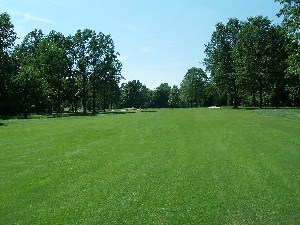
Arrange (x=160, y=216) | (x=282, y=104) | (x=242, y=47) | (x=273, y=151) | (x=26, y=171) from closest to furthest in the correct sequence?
(x=160, y=216)
(x=26, y=171)
(x=273, y=151)
(x=242, y=47)
(x=282, y=104)

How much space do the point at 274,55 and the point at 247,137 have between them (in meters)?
60.5

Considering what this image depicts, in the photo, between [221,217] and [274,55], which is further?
[274,55]

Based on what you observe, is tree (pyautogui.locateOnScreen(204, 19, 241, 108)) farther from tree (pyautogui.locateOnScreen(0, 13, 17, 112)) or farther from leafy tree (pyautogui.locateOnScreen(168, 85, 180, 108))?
leafy tree (pyautogui.locateOnScreen(168, 85, 180, 108))

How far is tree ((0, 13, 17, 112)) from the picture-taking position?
230ft

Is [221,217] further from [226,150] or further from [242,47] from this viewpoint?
[242,47]

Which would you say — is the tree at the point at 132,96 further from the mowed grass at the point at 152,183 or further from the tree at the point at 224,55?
the mowed grass at the point at 152,183

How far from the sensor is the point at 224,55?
87.9 meters

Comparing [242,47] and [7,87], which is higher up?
[242,47]

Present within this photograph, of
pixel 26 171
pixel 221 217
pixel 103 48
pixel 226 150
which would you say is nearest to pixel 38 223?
pixel 221 217

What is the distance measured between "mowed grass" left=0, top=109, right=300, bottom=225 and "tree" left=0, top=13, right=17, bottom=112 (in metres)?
53.4

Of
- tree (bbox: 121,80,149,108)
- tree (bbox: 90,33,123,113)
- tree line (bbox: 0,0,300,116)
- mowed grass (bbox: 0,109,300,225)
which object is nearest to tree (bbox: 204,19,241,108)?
tree line (bbox: 0,0,300,116)

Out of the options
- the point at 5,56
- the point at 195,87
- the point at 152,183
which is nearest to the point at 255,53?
the point at 5,56

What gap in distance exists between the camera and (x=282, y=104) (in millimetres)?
106438

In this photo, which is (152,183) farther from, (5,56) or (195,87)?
(195,87)
